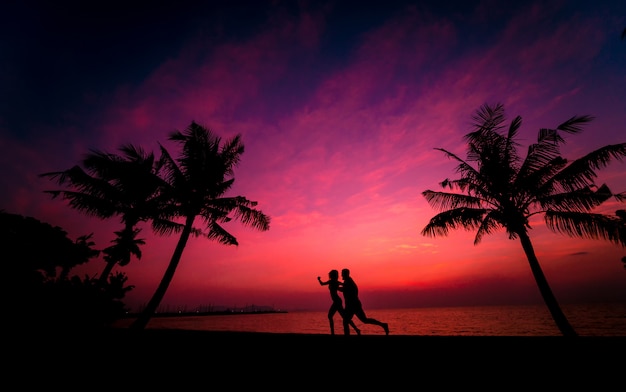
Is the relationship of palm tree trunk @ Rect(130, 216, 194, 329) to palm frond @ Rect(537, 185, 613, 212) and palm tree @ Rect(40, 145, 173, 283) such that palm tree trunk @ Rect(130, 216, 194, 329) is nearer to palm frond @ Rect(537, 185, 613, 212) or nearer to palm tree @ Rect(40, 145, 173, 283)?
palm tree @ Rect(40, 145, 173, 283)

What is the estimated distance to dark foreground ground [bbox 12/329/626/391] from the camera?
134 inches

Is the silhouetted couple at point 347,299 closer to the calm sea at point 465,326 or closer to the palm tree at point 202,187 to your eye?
the palm tree at point 202,187

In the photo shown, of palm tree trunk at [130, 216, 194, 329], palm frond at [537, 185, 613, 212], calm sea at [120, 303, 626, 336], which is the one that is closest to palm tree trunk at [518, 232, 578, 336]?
palm frond at [537, 185, 613, 212]

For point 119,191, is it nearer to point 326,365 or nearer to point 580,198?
point 326,365

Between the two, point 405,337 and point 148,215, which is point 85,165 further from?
point 405,337

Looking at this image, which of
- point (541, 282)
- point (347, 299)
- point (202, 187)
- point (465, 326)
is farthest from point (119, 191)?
point (465, 326)

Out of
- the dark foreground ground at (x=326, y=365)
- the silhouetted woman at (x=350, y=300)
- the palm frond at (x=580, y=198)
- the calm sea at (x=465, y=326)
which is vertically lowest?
the calm sea at (x=465, y=326)

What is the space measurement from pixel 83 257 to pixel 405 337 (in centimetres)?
1210

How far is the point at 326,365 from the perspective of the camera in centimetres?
441

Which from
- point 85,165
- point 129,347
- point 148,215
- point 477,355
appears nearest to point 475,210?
point 477,355

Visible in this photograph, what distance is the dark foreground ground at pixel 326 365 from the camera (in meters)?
3.41

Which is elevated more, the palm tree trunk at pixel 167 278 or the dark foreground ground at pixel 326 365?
the palm tree trunk at pixel 167 278

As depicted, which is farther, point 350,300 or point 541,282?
point 541,282

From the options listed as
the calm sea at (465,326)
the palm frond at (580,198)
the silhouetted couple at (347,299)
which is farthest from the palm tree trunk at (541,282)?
the calm sea at (465,326)
